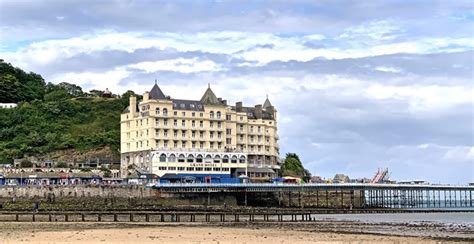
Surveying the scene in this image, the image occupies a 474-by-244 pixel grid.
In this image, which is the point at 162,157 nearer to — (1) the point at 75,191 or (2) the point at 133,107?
(2) the point at 133,107

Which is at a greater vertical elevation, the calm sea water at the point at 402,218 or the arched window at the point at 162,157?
the arched window at the point at 162,157

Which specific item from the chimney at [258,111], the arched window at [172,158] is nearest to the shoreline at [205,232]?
the arched window at [172,158]

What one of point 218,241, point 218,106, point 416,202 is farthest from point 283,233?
point 416,202

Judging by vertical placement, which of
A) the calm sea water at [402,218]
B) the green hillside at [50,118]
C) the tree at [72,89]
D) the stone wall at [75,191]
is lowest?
the calm sea water at [402,218]

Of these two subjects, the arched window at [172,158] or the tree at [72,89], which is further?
the tree at [72,89]

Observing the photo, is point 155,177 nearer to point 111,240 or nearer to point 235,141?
point 235,141

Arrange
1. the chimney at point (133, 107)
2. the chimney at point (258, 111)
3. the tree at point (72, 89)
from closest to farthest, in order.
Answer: the chimney at point (133, 107) < the chimney at point (258, 111) < the tree at point (72, 89)

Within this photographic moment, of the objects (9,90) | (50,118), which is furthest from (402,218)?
(9,90)

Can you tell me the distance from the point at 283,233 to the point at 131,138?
229 feet

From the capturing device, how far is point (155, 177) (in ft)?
357

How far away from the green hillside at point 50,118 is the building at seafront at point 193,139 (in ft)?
28.0

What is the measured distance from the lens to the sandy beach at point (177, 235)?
143 feet

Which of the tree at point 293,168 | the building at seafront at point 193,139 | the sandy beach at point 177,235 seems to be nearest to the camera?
the sandy beach at point 177,235

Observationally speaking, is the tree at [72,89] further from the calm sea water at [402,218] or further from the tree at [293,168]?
the calm sea water at [402,218]
